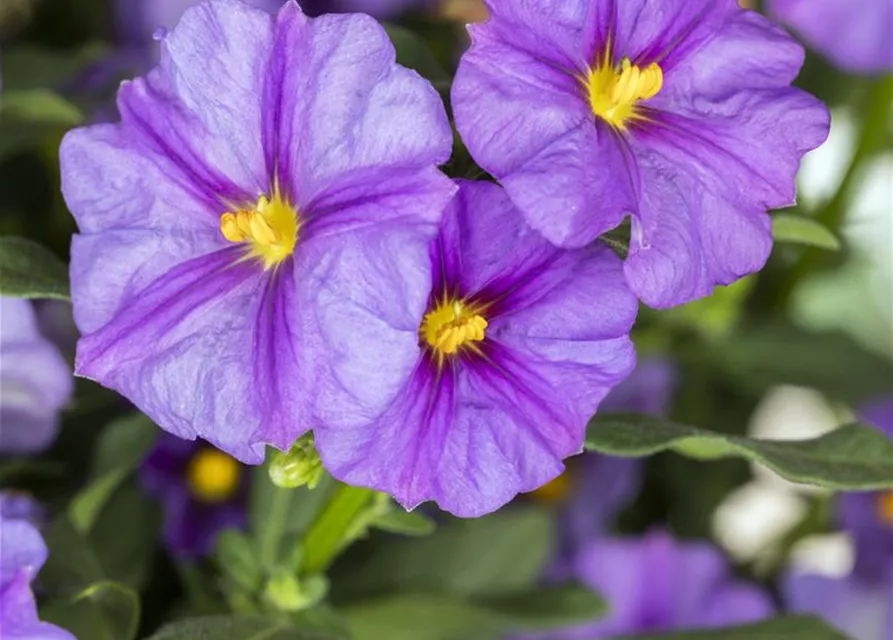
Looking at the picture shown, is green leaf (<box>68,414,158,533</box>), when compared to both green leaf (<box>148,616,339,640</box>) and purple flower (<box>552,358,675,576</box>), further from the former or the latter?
purple flower (<box>552,358,675,576</box>)

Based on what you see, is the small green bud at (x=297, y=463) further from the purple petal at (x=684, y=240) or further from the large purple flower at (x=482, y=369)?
the purple petal at (x=684, y=240)

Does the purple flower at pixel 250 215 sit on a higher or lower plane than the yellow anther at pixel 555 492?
higher

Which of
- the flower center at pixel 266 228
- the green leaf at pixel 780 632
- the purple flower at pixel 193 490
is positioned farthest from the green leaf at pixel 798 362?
the flower center at pixel 266 228

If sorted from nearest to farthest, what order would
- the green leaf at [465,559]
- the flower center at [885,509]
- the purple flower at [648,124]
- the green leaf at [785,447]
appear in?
the purple flower at [648,124] → the green leaf at [785,447] → the green leaf at [465,559] → the flower center at [885,509]

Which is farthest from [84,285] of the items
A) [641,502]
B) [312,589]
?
[641,502]

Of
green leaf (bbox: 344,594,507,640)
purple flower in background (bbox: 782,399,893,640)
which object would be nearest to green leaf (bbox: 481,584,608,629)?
green leaf (bbox: 344,594,507,640)

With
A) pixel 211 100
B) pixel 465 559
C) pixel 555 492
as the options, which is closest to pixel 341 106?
pixel 211 100

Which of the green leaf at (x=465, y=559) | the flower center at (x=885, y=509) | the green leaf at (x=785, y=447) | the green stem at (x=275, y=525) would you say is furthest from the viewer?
the flower center at (x=885, y=509)
